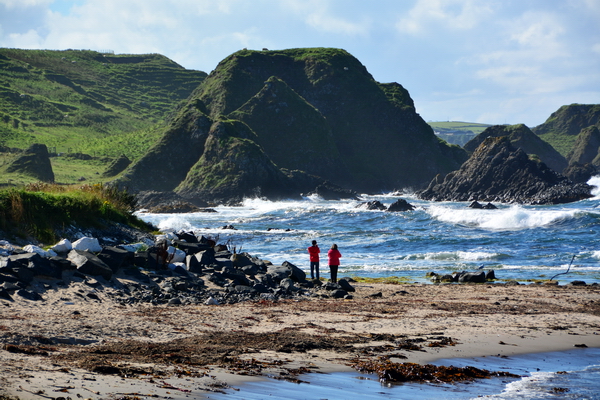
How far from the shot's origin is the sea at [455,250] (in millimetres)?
6754

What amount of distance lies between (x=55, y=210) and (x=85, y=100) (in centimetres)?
14031

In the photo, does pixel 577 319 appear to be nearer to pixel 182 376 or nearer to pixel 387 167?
pixel 182 376

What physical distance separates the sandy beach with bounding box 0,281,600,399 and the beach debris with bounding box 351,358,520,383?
272mm

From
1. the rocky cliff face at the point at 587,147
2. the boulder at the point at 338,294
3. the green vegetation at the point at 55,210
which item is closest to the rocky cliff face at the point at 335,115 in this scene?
the rocky cliff face at the point at 587,147

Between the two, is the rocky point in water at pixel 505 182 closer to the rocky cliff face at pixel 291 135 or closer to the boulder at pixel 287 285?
the rocky cliff face at pixel 291 135

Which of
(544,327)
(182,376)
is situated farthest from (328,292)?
(182,376)

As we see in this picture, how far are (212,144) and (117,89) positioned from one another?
A: 335 feet

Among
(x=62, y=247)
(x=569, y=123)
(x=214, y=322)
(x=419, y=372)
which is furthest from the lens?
(x=569, y=123)

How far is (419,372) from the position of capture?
23.4 ft

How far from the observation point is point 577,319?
1117 cm

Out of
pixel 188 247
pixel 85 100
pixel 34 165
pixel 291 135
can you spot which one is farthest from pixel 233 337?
pixel 85 100

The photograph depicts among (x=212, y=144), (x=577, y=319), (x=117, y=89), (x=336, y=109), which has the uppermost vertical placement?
(x=117, y=89)

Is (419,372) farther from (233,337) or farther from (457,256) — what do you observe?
(457,256)

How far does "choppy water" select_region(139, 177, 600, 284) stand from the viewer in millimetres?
21375
